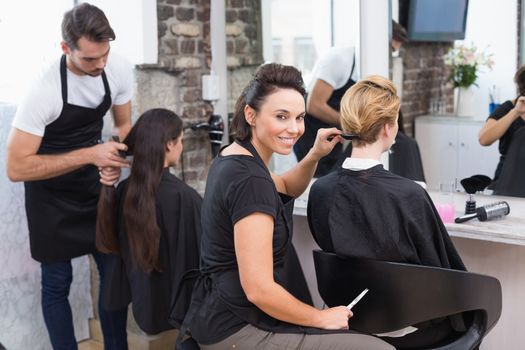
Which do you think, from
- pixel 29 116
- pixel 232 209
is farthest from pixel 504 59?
pixel 29 116

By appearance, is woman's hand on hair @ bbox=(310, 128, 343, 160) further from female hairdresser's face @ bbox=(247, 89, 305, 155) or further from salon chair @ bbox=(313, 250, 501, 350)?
salon chair @ bbox=(313, 250, 501, 350)

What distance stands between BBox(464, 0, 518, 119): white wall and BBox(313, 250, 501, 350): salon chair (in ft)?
2.84

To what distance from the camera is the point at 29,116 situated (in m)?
2.37

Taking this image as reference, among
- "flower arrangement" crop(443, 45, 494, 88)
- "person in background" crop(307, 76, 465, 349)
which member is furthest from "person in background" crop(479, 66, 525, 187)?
"person in background" crop(307, 76, 465, 349)

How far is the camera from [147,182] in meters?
2.32

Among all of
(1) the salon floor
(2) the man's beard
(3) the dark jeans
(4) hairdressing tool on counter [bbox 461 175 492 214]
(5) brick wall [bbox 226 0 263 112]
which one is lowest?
(1) the salon floor

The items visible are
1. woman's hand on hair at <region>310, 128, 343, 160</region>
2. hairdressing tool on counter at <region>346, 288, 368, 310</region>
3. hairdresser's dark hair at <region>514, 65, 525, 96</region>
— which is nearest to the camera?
hairdressing tool on counter at <region>346, 288, 368, 310</region>

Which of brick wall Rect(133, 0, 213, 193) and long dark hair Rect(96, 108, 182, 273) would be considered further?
brick wall Rect(133, 0, 213, 193)

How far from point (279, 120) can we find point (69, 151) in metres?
1.02

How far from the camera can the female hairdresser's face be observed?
1.79 m

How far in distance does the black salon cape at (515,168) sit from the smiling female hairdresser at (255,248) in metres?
0.90

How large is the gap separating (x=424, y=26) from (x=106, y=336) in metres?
1.65

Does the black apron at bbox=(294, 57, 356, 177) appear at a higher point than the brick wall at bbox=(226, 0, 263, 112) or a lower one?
lower

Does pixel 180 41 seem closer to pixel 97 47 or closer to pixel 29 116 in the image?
pixel 97 47
